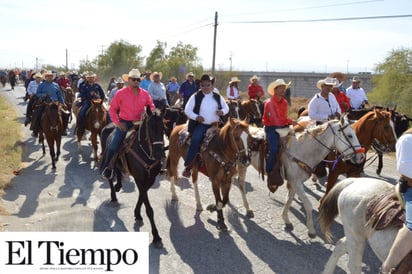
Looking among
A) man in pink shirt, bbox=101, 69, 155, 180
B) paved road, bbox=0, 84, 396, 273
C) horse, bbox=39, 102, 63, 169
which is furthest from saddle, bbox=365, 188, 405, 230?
horse, bbox=39, 102, 63, 169

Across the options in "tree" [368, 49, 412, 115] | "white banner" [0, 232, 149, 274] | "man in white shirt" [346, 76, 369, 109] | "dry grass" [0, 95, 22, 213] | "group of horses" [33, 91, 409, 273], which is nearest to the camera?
"white banner" [0, 232, 149, 274]

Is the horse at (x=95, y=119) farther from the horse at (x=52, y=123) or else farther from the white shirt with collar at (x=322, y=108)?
the white shirt with collar at (x=322, y=108)

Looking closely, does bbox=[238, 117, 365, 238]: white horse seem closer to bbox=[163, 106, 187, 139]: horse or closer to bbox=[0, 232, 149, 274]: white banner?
bbox=[0, 232, 149, 274]: white banner

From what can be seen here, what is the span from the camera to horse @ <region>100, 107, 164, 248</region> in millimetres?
6301

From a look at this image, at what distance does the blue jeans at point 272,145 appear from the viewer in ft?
23.1

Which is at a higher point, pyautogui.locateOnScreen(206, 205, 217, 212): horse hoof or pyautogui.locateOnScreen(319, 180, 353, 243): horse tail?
pyautogui.locateOnScreen(319, 180, 353, 243): horse tail

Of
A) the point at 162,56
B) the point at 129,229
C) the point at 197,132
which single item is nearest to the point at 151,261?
the point at 129,229

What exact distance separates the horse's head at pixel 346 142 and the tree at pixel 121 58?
55.2 m

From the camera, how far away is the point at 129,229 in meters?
6.80

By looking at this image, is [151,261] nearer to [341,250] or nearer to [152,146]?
[152,146]

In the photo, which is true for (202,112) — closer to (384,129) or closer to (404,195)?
(384,129)

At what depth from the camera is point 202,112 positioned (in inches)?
292

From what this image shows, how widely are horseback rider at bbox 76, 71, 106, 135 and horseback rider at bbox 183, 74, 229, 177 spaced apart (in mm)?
5940

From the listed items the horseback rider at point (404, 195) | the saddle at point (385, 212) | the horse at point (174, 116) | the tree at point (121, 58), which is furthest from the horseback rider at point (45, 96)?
the tree at point (121, 58)
